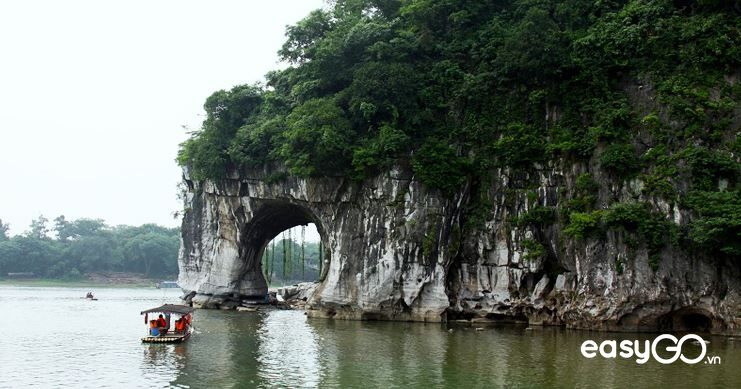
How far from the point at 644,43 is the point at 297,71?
51.1ft

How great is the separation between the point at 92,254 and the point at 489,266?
204 feet

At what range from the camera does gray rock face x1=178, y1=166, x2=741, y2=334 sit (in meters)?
21.2

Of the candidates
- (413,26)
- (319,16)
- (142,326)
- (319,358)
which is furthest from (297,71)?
(319,358)

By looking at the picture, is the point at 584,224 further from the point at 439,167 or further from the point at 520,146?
the point at 439,167

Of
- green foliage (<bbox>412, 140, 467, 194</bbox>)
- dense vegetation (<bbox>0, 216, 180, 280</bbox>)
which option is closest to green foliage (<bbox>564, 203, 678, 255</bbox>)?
green foliage (<bbox>412, 140, 467, 194</bbox>)

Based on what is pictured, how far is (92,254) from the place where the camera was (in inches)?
2963

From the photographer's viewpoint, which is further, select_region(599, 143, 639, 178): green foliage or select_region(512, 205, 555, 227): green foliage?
select_region(512, 205, 555, 227): green foliage

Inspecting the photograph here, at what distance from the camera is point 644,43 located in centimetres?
2422

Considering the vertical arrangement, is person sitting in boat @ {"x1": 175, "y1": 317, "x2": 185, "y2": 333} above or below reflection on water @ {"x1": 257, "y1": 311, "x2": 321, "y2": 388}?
above

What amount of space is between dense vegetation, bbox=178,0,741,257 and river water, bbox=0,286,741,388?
16.0 feet

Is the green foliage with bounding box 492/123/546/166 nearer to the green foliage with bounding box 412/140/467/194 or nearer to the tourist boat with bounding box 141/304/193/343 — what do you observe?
the green foliage with bounding box 412/140/467/194

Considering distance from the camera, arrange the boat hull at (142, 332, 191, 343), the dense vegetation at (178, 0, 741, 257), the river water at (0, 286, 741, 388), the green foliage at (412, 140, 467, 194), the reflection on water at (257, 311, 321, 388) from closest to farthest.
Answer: the river water at (0, 286, 741, 388), the reflection on water at (257, 311, 321, 388), the boat hull at (142, 332, 191, 343), the dense vegetation at (178, 0, 741, 257), the green foliage at (412, 140, 467, 194)

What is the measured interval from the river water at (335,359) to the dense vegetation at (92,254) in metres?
52.2

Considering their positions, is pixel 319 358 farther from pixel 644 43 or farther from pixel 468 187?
pixel 644 43
